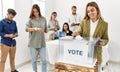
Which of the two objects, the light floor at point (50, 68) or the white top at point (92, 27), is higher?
the white top at point (92, 27)

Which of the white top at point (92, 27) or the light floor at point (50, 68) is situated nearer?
the white top at point (92, 27)

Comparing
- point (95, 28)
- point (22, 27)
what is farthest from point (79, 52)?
point (22, 27)

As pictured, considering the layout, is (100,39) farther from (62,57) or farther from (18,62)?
(18,62)

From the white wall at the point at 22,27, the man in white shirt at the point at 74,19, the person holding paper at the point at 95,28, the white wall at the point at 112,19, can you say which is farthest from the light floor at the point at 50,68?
the person holding paper at the point at 95,28

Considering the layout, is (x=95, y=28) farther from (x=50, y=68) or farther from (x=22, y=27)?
(x=22, y=27)

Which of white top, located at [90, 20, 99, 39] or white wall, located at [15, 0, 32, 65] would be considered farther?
white wall, located at [15, 0, 32, 65]

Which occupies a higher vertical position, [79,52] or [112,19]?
[112,19]

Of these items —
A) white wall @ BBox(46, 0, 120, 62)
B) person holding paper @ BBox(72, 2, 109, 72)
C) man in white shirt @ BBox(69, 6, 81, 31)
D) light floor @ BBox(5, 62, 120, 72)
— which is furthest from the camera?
man in white shirt @ BBox(69, 6, 81, 31)

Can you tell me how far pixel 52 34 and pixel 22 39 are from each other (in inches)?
28.2

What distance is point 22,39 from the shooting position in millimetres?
4277

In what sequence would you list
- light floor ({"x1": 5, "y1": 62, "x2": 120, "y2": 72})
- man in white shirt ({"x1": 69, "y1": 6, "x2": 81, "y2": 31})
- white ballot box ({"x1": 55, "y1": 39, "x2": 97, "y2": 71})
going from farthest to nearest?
man in white shirt ({"x1": 69, "y1": 6, "x2": 81, "y2": 31}) < light floor ({"x1": 5, "y1": 62, "x2": 120, "y2": 72}) < white ballot box ({"x1": 55, "y1": 39, "x2": 97, "y2": 71})

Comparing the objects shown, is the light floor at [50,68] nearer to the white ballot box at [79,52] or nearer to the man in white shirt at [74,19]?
the man in white shirt at [74,19]

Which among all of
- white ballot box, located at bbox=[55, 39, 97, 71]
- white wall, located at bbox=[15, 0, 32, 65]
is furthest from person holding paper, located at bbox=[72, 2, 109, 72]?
white wall, located at bbox=[15, 0, 32, 65]

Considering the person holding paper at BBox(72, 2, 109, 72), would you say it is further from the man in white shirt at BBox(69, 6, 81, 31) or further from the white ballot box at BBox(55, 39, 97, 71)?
the man in white shirt at BBox(69, 6, 81, 31)
